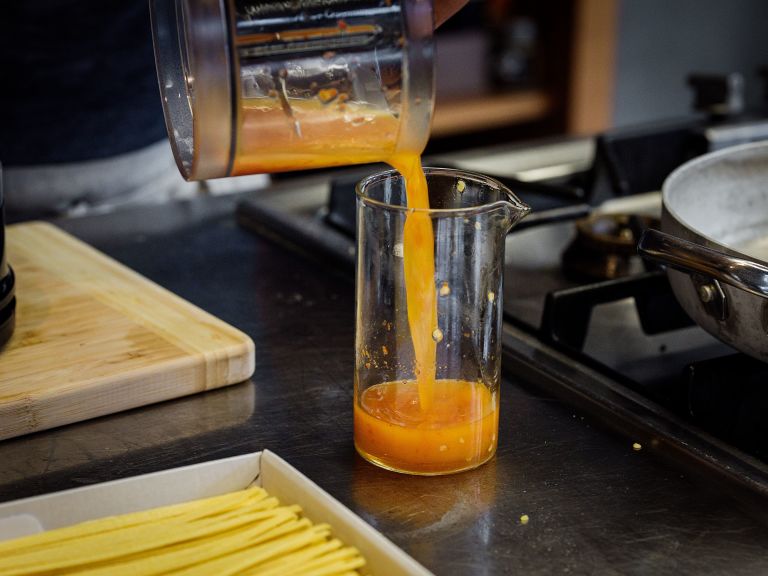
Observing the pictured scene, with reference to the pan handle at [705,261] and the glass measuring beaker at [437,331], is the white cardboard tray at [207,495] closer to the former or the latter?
the glass measuring beaker at [437,331]

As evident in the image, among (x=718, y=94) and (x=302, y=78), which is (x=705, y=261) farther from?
(x=718, y=94)

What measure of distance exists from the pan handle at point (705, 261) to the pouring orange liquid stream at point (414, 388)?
0.15m

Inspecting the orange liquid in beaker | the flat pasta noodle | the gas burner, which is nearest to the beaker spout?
the orange liquid in beaker

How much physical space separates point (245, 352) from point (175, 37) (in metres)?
0.25

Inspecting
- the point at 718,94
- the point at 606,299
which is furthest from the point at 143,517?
the point at 718,94

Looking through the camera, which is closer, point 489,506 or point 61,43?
point 489,506

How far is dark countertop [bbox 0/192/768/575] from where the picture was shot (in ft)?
2.03

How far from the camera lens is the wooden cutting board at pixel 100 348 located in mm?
774

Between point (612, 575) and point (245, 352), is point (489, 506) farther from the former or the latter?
point (245, 352)

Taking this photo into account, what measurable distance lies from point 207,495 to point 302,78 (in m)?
0.27

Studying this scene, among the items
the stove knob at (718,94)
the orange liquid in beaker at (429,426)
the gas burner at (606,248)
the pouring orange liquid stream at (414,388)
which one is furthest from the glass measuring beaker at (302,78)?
the stove knob at (718,94)

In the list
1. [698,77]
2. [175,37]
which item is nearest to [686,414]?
[175,37]

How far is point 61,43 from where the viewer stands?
4.78ft

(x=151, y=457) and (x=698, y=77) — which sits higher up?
(x=698, y=77)
